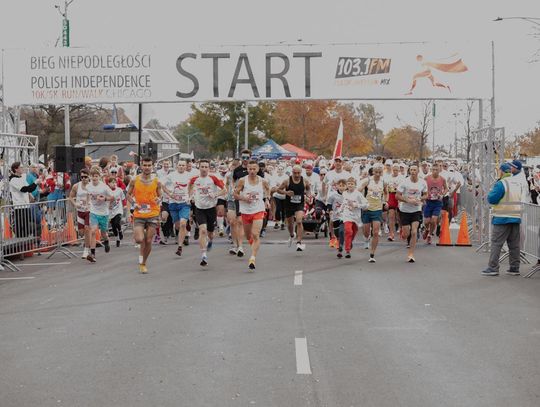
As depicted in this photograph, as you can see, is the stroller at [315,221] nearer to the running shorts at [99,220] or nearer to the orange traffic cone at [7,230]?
the running shorts at [99,220]

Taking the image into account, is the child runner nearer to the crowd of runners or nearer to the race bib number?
the crowd of runners

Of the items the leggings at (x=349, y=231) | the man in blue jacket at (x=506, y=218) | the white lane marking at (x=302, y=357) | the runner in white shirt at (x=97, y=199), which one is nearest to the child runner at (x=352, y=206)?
the leggings at (x=349, y=231)

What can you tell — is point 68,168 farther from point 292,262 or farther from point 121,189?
point 292,262

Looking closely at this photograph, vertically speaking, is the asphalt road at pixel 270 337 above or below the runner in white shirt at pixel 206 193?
below

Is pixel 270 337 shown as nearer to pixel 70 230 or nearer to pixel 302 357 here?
pixel 302 357

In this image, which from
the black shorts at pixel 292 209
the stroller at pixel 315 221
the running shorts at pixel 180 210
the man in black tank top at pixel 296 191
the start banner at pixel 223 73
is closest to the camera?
the man in black tank top at pixel 296 191

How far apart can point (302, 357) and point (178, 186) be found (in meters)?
10.7

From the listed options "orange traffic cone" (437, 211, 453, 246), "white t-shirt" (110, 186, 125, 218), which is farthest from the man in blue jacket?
"white t-shirt" (110, 186, 125, 218)

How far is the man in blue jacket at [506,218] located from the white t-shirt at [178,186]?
639 cm

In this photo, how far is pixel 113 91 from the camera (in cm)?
2086

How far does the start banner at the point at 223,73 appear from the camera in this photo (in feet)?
68.0

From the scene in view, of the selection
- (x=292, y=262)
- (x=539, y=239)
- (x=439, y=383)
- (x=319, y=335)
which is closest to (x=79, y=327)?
(x=319, y=335)

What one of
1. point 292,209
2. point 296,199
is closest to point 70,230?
point 292,209

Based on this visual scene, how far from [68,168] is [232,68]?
4491mm
